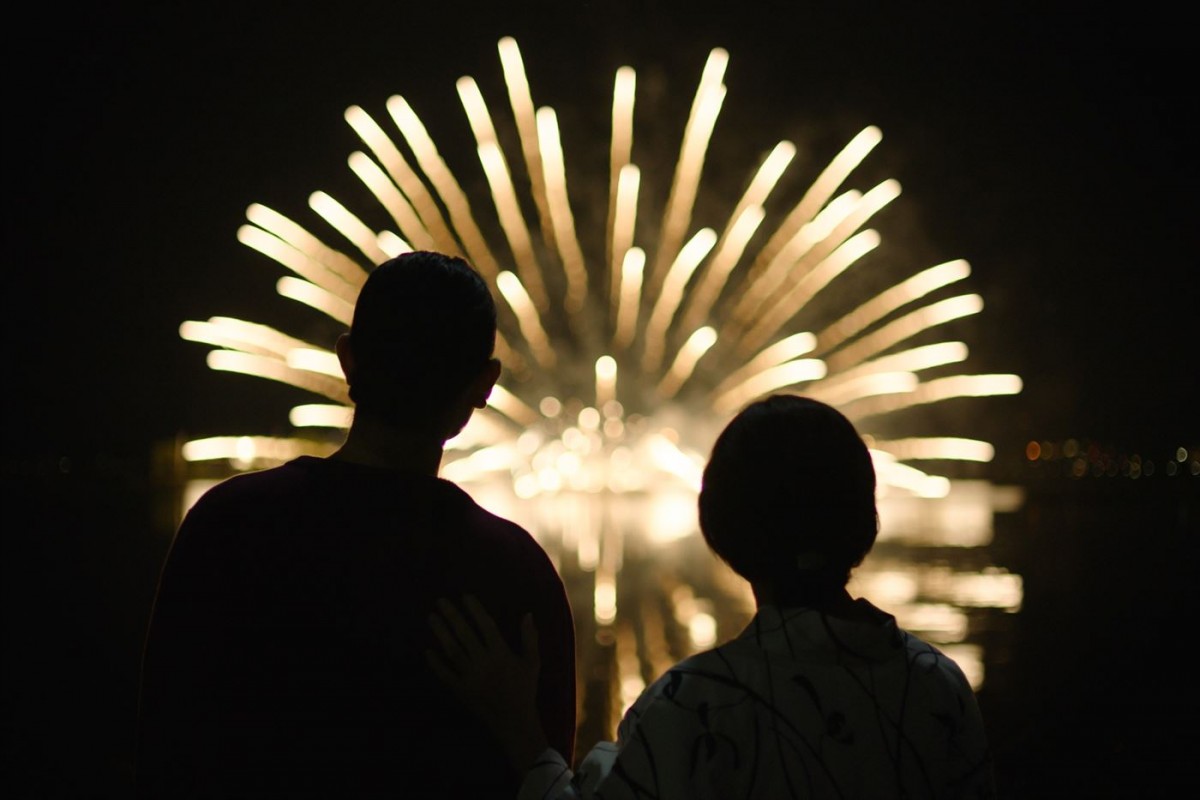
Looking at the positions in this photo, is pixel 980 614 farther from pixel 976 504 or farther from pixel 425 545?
pixel 976 504

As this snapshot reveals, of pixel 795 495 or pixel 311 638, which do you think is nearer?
pixel 311 638

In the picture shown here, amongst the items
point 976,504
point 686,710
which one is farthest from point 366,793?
point 976,504

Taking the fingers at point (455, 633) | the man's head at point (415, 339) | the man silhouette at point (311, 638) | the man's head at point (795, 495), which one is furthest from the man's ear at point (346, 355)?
the man's head at point (795, 495)

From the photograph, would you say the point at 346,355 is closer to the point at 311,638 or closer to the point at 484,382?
the point at 484,382

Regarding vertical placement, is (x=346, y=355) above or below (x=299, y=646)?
above

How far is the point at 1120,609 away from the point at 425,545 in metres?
15.6

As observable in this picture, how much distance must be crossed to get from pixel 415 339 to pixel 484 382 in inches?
6.4

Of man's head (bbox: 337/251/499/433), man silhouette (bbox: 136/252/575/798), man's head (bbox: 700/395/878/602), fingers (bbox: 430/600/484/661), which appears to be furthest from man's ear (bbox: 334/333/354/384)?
man's head (bbox: 700/395/878/602)

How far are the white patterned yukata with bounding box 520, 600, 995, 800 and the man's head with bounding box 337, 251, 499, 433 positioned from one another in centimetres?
56

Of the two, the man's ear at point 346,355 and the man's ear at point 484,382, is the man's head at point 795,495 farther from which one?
the man's ear at point 346,355

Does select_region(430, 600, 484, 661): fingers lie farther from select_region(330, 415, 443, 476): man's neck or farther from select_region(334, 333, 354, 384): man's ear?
select_region(334, 333, 354, 384): man's ear

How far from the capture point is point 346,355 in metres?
2.15

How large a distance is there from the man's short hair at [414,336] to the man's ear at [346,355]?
23 mm

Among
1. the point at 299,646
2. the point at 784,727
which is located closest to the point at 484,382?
the point at 299,646
